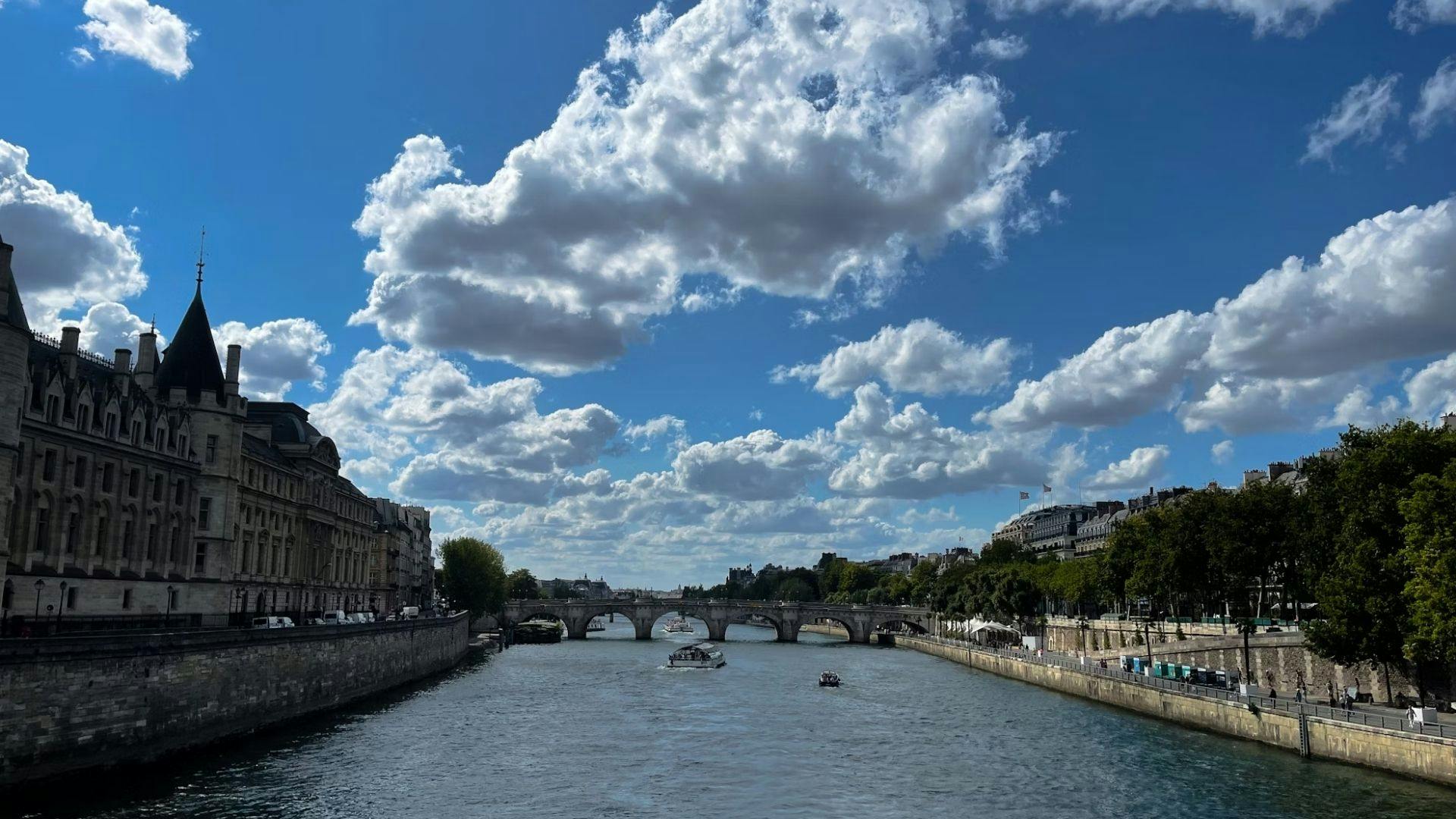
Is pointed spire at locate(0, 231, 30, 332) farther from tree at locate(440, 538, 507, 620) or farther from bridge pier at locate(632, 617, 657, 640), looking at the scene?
bridge pier at locate(632, 617, 657, 640)

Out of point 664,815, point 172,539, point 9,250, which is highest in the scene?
point 9,250

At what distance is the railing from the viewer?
43719mm

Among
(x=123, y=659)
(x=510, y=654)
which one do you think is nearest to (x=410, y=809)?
(x=123, y=659)

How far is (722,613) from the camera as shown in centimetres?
18388

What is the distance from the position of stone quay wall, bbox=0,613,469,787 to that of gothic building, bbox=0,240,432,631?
24.8ft

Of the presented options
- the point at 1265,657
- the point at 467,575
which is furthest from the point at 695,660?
the point at 1265,657

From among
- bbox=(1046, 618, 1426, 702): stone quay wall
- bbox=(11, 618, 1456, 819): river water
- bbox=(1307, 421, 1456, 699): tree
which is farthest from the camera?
bbox=(1046, 618, 1426, 702): stone quay wall

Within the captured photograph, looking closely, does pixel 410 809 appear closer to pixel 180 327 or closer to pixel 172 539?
pixel 172 539

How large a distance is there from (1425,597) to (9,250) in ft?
208

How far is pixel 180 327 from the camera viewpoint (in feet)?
240

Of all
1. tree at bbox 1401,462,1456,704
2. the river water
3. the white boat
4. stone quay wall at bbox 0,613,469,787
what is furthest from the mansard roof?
tree at bbox 1401,462,1456,704

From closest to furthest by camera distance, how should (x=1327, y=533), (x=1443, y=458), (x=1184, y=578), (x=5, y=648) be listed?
1. (x=5, y=648)
2. (x=1443, y=458)
3. (x=1327, y=533)
4. (x=1184, y=578)

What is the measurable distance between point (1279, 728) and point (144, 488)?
61717 millimetres

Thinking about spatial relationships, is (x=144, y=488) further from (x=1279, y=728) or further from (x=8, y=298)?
(x=1279, y=728)
